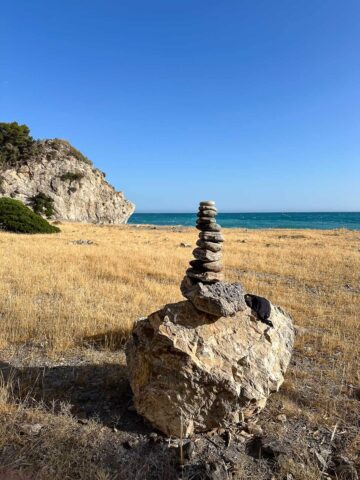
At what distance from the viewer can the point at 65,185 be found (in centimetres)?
5988

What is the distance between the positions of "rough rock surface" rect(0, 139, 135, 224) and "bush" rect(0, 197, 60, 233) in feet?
80.9

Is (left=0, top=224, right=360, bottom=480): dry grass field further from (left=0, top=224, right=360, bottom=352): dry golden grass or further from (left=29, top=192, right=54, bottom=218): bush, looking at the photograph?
(left=29, top=192, right=54, bottom=218): bush

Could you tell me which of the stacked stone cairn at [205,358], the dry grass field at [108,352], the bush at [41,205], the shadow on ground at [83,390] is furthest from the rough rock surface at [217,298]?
the bush at [41,205]

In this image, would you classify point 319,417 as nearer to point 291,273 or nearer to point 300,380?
point 300,380

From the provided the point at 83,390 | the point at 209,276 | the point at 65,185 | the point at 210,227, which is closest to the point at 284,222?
the point at 65,185

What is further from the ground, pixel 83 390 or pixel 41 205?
pixel 41 205

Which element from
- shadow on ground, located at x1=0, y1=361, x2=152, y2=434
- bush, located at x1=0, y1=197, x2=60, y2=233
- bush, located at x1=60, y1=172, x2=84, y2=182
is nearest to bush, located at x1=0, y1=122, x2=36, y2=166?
bush, located at x1=60, y1=172, x2=84, y2=182

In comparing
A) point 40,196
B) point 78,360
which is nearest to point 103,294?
point 78,360

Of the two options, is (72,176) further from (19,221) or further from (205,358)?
(205,358)

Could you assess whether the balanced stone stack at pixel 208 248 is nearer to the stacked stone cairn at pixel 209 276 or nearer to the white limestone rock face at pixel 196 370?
the stacked stone cairn at pixel 209 276

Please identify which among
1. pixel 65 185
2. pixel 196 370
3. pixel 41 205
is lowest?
pixel 196 370

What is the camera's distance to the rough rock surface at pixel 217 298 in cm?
430

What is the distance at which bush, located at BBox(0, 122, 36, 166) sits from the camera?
5393 cm

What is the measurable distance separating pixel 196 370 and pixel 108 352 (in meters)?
2.69
